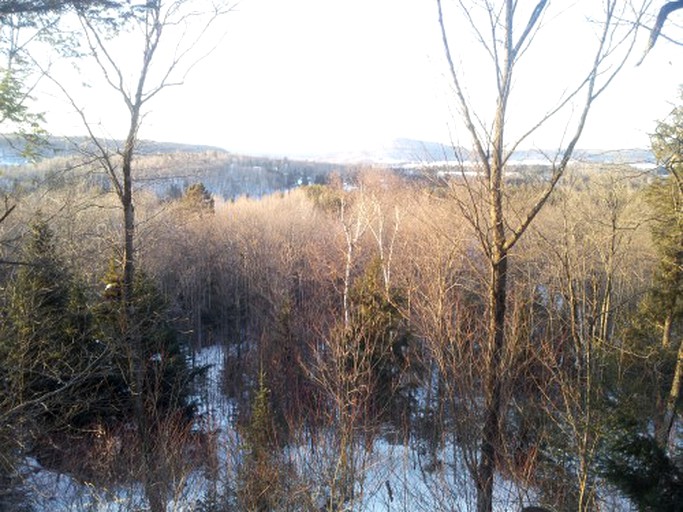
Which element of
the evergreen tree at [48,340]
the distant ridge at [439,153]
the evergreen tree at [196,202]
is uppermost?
the distant ridge at [439,153]

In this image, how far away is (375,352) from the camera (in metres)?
13.6

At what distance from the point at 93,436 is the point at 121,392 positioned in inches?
44.8

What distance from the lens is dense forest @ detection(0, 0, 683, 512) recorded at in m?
4.65

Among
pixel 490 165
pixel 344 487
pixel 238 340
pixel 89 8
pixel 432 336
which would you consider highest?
pixel 89 8

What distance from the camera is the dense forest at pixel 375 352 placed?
4.65 m

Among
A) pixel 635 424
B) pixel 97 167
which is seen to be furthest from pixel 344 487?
pixel 97 167

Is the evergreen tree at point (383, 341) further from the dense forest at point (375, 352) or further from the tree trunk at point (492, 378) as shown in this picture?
the tree trunk at point (492, 378)

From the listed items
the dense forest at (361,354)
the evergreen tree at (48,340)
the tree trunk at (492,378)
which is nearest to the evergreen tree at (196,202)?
the dense forest at (361,354)

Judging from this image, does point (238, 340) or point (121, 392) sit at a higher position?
point (121, 392)

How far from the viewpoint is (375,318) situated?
12938 mm

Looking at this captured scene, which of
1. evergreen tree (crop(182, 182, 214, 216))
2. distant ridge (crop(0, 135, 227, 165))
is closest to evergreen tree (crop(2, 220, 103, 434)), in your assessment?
distant ridge (crop(0, 135, 227, 165))

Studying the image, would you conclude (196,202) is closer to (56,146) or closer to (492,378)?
(56,146)

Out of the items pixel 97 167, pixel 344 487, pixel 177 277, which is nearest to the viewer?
pixel 344 487

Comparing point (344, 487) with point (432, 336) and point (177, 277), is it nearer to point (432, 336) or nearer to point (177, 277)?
point (432, 336)
